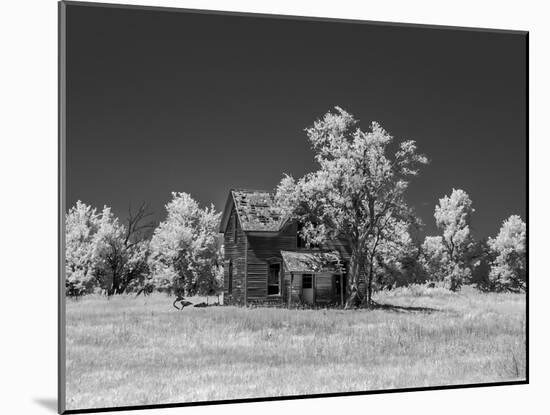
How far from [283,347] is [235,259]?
1.56m

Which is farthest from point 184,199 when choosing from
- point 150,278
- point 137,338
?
point 137,338

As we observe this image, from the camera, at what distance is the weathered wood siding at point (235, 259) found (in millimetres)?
12367

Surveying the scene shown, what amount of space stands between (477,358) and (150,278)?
15.5ft

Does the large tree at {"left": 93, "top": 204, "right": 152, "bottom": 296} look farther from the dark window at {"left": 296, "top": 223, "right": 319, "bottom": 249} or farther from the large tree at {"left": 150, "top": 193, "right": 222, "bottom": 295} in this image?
the dark window at {"left": 296, "top": 223, "right": 319, "bottom": 249}

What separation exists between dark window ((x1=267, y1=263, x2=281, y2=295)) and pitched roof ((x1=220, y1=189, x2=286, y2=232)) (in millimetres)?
567

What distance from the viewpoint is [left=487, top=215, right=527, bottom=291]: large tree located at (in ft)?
42.3

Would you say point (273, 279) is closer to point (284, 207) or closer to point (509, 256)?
point (284, 207)

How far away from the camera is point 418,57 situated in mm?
12766

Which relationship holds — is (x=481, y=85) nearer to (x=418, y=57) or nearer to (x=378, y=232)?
(x=418, y=57)

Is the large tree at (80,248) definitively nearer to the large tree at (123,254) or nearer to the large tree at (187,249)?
the large tree at (123,254)

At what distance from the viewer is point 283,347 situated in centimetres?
1188

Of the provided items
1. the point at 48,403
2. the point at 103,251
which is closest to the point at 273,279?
the point at 103,251

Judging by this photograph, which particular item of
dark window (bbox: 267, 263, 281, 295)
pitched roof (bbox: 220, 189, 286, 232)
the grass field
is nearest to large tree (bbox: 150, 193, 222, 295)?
pitched roof (bbox: 220, 189, 286, 232)

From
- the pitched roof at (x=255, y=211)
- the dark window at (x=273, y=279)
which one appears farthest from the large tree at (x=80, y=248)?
the dark window at (x=273, y=279)
